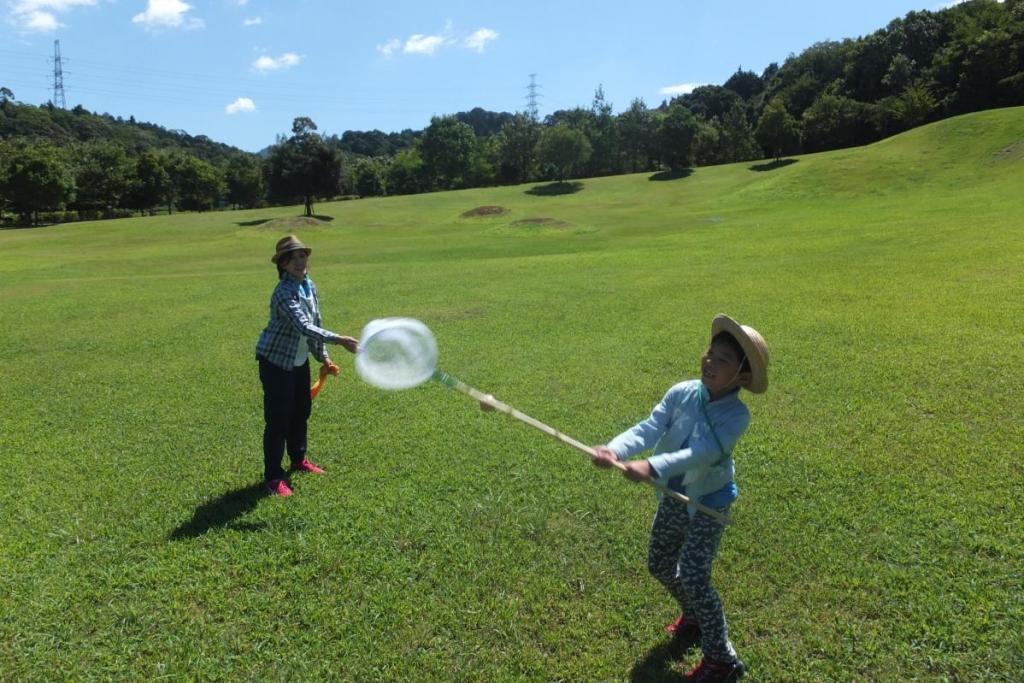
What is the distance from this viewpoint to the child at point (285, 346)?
→ 6.46 meters

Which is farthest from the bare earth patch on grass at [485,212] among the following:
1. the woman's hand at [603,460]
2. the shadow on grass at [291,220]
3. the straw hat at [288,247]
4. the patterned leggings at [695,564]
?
the woman's hand at [603,460]

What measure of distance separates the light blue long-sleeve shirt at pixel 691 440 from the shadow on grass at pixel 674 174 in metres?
75.9

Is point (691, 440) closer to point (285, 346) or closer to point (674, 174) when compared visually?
point (285, 346)

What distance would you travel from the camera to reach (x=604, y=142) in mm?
96000

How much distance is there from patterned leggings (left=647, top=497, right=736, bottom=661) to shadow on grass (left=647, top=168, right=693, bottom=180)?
250ft

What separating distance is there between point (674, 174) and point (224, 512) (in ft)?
257

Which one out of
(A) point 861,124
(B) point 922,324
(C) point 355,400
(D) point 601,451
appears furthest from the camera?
(A) point 861,124

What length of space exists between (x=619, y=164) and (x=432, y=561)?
322 feet

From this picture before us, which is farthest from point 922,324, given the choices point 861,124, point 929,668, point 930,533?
point 861,124

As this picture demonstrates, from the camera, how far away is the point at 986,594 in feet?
15.4

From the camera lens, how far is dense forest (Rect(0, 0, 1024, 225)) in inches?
2707

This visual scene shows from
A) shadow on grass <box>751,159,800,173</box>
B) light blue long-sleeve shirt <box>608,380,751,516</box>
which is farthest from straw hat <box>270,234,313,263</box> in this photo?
shadow on grass <box>751,159,800,173</box>

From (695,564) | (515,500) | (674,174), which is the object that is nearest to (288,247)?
(515,500)

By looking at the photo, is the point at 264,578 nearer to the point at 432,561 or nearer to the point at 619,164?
the point at 432,561
